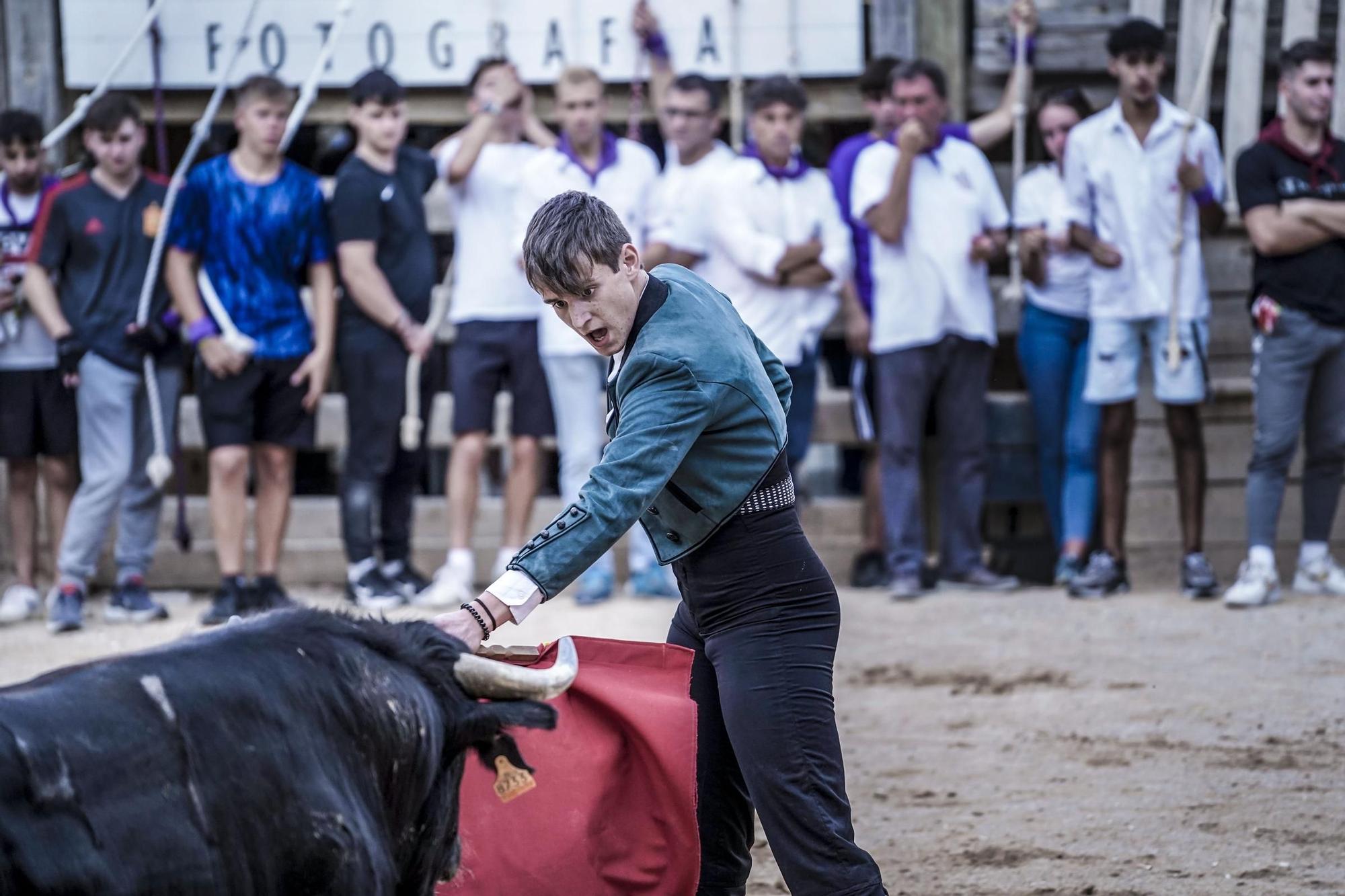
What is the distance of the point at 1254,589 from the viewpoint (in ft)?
22.7

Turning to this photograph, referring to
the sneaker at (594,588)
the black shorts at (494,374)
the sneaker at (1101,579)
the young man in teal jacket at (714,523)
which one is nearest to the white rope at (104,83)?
the black shorts at (494,374)

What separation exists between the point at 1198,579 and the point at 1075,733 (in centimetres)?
A: 210

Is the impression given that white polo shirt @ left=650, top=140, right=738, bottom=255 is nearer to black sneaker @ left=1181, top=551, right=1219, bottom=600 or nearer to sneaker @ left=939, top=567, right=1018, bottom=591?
sneaker @ left=939, top=567, right=1018, bottom=591

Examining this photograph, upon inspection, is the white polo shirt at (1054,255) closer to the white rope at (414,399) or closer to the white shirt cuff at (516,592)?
the white rope at (414,399)

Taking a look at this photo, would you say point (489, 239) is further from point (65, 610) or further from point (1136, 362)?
point (1136, 362)

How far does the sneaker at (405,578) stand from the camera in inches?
292

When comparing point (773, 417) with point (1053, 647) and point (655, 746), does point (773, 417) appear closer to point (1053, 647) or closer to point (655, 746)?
point (655, 746)

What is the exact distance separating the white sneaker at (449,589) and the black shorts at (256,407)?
0.81m

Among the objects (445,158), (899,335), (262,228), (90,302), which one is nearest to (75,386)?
(90,302)

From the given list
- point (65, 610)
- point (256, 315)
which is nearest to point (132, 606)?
point (65, 610)

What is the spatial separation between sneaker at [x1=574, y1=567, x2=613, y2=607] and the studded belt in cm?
386

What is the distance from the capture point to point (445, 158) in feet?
24.8

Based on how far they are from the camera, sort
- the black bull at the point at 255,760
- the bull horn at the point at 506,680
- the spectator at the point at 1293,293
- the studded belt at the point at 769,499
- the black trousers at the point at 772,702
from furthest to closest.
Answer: the spectator at the point at 1293,293 < the studded belt at the point at 769,499 < the black trousers at the point at 772,702 < the bull horn at the point at 506,680 < the black bull at the point at 255,760

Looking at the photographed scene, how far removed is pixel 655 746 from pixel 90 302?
482 centimetres
